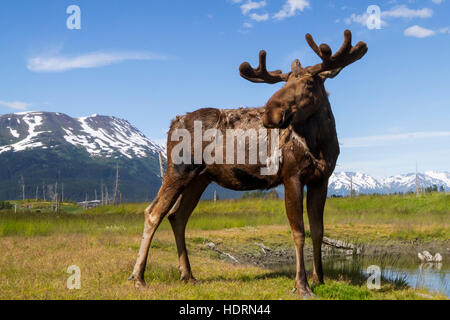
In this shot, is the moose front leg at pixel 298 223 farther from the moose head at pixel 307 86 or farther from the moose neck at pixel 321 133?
the moose head at pixel 307 86

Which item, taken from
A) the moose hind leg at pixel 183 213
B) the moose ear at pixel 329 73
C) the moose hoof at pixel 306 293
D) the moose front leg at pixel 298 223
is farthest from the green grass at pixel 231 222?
the moose ear at pixel 329 73

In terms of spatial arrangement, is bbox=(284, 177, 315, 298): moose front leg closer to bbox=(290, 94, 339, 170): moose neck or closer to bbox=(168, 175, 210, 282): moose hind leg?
bbox=(290, 94, 339, 170): moose neck

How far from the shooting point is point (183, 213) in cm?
858

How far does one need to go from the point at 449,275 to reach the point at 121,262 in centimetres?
954

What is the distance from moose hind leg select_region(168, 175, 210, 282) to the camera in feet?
27.5

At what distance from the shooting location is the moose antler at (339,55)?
23.3ft

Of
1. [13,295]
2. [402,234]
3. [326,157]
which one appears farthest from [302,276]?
[402,234]

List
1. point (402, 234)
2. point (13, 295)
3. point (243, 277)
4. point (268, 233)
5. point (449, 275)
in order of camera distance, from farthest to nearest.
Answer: point (402, 234), point (268, 233), point (449, 275), point (243, 277), point (13, 295)

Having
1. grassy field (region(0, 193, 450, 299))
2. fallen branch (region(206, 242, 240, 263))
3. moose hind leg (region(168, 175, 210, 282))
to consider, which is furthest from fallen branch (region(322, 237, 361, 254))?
moose hind leg (region(168, 175, 210, 282))

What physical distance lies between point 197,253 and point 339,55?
911 centimetres

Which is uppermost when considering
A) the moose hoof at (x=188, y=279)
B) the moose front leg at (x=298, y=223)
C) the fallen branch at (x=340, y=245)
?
the moose front leg at (x=298, y=223)

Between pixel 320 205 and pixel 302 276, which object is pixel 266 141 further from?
pixel 302 276

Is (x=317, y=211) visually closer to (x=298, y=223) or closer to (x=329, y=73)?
(x=298, y=223)

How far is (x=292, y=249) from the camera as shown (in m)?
17.6
